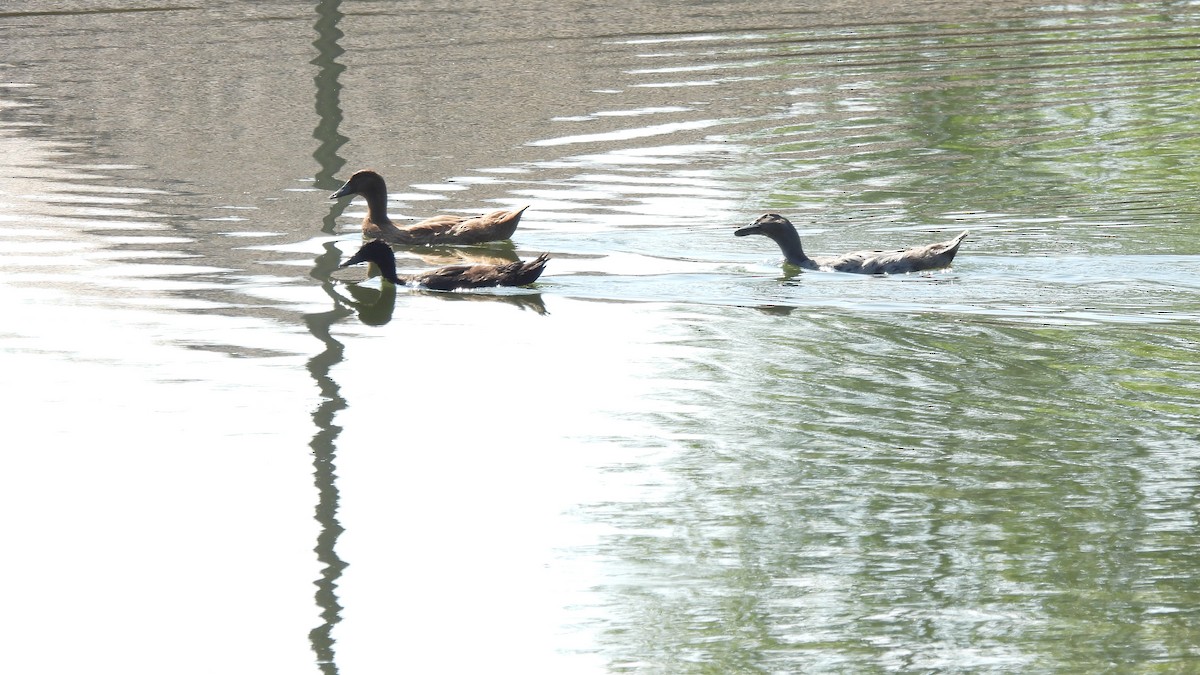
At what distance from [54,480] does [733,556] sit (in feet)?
10.7

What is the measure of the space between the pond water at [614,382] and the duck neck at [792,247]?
9 cm

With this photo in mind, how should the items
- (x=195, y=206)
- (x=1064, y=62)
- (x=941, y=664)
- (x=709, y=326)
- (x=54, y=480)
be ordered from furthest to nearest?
1. (x=1064, y=62)
2. (x=195, y=206)
3. (x=709, y=326)
4. (x=54, y=480)
5. (x=941, y=664)

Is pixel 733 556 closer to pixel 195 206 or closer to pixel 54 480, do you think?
pixel 54 480

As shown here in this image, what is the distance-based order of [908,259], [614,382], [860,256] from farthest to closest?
1. [860,256]
2. [908,259]
3. [614,382]

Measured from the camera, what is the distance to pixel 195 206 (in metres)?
14.9

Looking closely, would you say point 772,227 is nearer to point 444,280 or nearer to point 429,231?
point 444,280

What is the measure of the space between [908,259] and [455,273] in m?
3.01

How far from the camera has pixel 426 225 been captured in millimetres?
13969

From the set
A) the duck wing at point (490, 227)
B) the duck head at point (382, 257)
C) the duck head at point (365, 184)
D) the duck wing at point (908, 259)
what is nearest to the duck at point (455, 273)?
the duck head at point (382, 257)

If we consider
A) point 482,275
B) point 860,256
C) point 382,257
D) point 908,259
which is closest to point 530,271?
point 482,275

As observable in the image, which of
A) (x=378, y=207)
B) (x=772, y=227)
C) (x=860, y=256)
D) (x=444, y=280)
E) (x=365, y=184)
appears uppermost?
(x=365, y=184)

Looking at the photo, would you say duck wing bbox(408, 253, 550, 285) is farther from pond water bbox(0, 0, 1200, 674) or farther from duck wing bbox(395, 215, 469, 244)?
duck wing bbox(395, 215, 469, 244)

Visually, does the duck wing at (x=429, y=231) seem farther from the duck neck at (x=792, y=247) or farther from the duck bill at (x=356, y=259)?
the duck neck at (x=792, y=247)

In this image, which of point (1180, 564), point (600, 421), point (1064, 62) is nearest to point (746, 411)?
point (600, 421)
